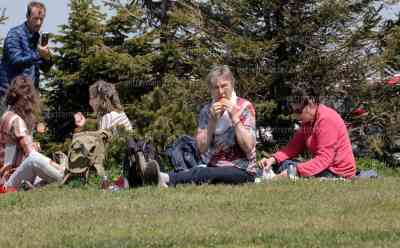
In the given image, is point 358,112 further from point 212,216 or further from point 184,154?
point 212,216

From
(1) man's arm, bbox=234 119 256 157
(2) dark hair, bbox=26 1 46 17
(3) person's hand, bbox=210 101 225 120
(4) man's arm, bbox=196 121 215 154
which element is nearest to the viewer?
(1) man's arm, bbox=234 119 256 157

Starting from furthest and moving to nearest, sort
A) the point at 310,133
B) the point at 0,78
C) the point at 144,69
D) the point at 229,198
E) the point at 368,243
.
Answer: the point at 144,69
the point at 0,78
the point at 310,133
the point at 229,198
the point at 368,243

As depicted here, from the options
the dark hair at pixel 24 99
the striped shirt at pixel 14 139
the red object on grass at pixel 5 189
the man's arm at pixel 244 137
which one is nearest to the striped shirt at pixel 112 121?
the dark hair at pixel 24 99

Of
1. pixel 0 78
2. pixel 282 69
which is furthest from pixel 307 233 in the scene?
pixel 282 69

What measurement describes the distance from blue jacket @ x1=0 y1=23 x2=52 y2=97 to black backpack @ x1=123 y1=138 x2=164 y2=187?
2.30 metres

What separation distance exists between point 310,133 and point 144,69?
20.1ft

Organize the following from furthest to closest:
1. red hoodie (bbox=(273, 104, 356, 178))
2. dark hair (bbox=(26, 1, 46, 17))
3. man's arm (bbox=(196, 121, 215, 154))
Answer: dark hair (bbox=(26, 1, 46, 17)) < red hoodie (bbox=(273, 104, 356, 178)) < man's arm (bbox=(196, 121, 215, 154))

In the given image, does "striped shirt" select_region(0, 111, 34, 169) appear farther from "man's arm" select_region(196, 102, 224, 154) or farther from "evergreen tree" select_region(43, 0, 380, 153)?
"evergreen tree" select_region(43, 0, 380, 153)

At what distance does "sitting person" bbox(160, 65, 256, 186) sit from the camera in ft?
33.1

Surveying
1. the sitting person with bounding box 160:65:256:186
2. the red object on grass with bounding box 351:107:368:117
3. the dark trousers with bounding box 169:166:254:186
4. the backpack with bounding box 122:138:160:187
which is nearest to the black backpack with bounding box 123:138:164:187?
the backpack with bounding box 122:138:160:187

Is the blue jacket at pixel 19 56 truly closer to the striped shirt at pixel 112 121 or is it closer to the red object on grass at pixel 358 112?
the striped shirt at pixel 112 121

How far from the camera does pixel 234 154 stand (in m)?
10.3

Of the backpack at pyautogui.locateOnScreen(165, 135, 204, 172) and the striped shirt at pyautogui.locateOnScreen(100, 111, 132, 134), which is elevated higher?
the striped shirt at pyautogui.locateOnScreen(100, 111, 132, 134)

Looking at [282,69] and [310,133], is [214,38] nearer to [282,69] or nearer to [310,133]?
[282,69]
